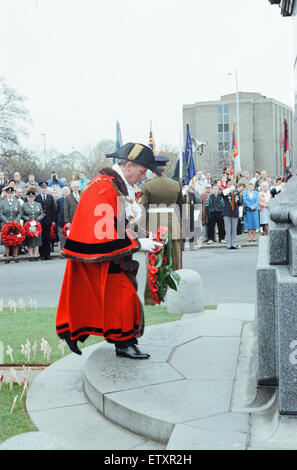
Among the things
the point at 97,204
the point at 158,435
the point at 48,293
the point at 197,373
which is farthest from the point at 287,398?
the point at 48,293

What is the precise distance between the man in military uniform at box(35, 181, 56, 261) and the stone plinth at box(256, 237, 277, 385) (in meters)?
12.7

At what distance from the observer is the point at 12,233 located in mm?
15945

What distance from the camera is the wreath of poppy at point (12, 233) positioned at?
15828 millimetres

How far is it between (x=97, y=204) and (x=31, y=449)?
236cm

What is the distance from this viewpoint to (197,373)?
4.64m

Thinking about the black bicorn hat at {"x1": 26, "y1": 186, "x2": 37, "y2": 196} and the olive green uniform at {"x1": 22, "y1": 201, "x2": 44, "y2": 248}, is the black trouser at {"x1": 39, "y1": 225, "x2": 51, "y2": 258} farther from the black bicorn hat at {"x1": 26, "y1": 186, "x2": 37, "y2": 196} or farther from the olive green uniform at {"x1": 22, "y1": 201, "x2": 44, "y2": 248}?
the black bicorn hat at {"x1": 26, "y1": 186, "x2": 37, "y2": 196}

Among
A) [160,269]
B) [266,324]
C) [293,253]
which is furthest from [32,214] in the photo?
[293,253]

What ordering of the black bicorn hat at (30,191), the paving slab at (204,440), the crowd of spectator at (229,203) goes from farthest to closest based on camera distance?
1. the crowd of spectator at (229,203)
2. the black bicorn hat at (30,191)
3. the paving slab at (204,440)

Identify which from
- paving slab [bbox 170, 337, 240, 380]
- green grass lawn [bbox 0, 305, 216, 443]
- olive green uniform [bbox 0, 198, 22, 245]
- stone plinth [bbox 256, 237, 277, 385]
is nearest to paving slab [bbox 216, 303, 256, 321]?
green grass lawn [bbox 0, 305, 216, 443]

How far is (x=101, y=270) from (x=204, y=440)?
1.88 metres

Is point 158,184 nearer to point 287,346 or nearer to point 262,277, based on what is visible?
point 262,277

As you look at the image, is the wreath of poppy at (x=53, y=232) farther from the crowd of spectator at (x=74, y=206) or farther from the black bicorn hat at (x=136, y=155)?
the black bicorn hat at (x=136, y=155)

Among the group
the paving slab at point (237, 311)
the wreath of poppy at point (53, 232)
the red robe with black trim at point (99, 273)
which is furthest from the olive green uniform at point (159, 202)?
the wreath of poppy at point (53, 232)

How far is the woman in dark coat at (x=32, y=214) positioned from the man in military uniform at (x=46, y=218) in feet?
0.49
